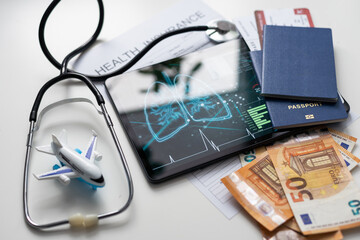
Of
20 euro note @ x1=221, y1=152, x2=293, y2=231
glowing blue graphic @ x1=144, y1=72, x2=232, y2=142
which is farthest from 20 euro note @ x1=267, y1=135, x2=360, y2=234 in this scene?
glowing blue graphic @ x1=144, y1=72, x2=232, y2=142

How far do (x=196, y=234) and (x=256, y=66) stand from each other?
0.41 m

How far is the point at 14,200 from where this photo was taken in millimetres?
666

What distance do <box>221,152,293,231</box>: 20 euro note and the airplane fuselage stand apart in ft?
0.74

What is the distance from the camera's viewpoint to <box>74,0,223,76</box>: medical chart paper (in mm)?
893

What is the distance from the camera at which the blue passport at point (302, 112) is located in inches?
30.1

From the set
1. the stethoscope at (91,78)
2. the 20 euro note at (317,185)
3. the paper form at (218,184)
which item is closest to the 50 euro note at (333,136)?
the 20 euro note at (317,185)

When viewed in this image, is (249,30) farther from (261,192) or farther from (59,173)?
(59,173)

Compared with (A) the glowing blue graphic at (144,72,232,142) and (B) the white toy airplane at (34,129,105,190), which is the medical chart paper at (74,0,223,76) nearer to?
(A) the glowing blue graphic at (144,72,232,142)

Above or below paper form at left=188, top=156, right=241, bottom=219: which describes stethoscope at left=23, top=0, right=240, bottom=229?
above

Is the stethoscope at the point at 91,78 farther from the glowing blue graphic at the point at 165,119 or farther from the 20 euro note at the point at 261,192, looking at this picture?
the 20 euro note at the point at 261,192

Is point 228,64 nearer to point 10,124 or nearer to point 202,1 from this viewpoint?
point 202,1

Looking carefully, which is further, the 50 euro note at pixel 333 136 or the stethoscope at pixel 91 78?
the 50 euro note at pixel 333 136

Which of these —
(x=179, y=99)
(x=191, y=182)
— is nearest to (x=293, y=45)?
(x=179, y=99)

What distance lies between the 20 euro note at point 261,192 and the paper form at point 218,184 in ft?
0.05
